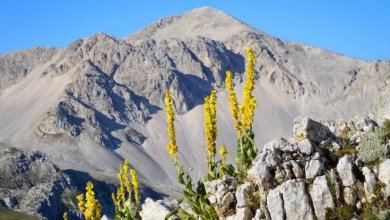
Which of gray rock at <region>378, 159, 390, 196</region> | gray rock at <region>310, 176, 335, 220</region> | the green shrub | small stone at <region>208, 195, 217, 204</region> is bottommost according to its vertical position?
gray rock at <region>310, 176, 335, 220</region>

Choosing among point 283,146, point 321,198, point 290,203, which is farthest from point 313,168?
point 290,203

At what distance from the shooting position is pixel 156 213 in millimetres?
22922

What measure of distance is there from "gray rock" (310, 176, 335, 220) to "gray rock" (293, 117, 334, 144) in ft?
11.1

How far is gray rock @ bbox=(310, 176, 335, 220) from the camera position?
58.4 ft

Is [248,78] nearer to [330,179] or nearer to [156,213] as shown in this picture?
[330,179]

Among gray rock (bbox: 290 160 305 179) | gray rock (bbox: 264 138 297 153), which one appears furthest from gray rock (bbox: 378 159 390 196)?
gray rock (bbox: 264 138 297 153)

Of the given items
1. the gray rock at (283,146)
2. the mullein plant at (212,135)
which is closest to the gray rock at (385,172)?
the gray rock at (283,146)

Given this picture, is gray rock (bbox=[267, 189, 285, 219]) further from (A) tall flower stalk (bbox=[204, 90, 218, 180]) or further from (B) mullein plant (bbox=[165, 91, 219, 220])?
(A) tall flower stalk (bbox=[204, 90, 218, 180])

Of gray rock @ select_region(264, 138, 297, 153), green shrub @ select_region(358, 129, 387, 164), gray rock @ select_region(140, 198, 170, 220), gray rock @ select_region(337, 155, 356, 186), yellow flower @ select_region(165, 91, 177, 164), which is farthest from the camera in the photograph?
gray rock @ select_region(140, 198, 170, 220)

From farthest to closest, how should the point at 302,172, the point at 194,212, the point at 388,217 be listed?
the point at 194,212 < the point at 302,172 < the point at 388,217

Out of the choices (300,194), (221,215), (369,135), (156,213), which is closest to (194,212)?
(221,215)

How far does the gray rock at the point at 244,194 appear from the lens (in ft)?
62.4

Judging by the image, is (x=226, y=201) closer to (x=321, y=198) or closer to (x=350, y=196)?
(x=321, y=198)

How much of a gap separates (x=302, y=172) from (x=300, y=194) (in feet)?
4.00
